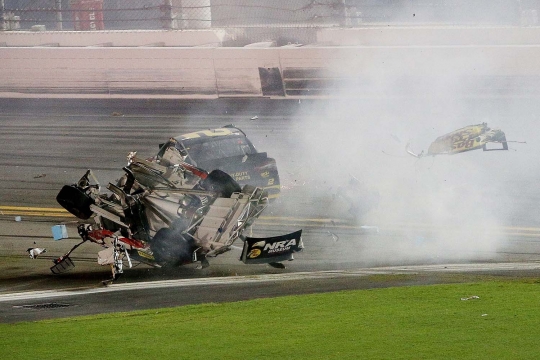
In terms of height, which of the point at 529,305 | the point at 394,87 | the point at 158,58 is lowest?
the point at 529,305

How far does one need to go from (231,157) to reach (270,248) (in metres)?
3.81

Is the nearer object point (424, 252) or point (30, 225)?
A: point (424, 252)

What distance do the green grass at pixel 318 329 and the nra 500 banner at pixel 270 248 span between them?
1531 millimetres

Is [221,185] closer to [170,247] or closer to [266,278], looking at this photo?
[170,247]

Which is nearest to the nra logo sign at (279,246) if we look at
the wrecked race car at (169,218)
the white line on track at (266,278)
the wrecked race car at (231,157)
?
the wrecked race car at (169,218)

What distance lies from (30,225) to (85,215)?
371cm

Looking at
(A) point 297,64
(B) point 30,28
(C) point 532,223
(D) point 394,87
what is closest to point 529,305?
(C) point 532,223

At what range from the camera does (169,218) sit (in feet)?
44.3

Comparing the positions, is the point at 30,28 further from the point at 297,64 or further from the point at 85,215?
the point at 85,215

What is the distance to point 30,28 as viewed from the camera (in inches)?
1225

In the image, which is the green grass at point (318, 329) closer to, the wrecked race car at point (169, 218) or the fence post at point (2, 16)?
the wrecked race car at point (169, 218)

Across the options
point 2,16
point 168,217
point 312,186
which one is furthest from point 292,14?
point 168,217

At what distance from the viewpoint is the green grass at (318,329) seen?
8.95 m

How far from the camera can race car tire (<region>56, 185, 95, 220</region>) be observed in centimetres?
1344
